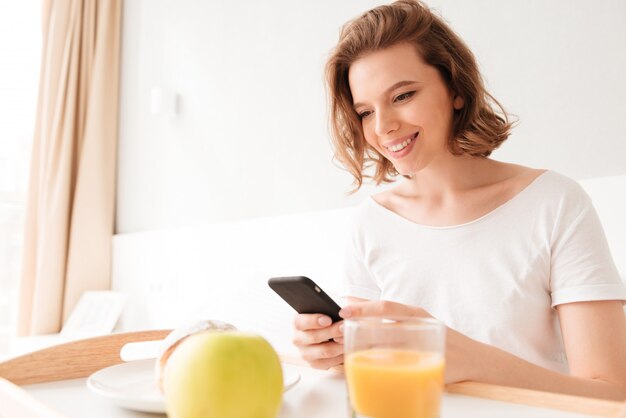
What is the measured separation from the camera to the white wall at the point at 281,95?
1.42 metres

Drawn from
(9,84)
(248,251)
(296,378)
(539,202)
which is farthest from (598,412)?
(9,84)

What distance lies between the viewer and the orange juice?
0.47 metres

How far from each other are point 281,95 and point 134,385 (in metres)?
1.72

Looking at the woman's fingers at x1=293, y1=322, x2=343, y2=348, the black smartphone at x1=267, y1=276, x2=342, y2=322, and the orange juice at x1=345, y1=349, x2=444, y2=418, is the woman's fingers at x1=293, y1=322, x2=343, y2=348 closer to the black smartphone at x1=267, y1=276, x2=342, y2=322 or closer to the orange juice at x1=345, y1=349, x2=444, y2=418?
the black smartphone at x1=267, y1=276, x2=342, y2=322

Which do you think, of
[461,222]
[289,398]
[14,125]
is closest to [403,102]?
[461,222]

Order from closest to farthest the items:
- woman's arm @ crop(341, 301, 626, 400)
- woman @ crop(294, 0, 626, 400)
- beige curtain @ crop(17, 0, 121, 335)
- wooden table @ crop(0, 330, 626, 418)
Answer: wooden table @ crop(0, 330, 626, 418) < woman's arm @ crop(341, 301, 626, 400) < woman @ crop(294, 0, 626, 400) < beige curtain @ crop(17, 0, 121, 335)

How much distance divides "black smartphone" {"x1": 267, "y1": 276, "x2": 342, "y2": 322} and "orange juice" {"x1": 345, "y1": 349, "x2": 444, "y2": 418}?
Answer: 0.18 meters

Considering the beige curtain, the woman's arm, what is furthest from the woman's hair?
the beige curtain

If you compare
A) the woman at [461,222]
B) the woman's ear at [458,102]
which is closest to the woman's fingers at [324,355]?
the woman at [461,222]

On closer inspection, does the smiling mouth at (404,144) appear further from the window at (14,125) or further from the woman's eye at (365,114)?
the window at (14,125)

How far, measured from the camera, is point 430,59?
1188mm

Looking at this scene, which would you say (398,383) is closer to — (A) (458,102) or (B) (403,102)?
(B) (403,102)

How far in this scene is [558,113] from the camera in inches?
57.8

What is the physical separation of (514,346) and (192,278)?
1.64m
